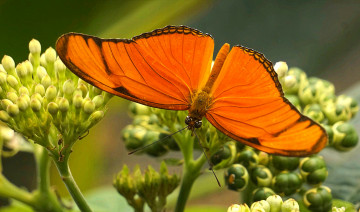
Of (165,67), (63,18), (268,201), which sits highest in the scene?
(63,18)

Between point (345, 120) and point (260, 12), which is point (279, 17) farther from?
point (345, 120)

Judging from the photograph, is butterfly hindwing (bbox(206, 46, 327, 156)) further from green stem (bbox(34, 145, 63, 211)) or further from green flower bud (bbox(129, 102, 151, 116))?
green stem (bbox(34, 145, 63, 211))

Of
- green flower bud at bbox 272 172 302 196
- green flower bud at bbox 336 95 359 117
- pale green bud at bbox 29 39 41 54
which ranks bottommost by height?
green flower bud at bbox 272 172 302 196

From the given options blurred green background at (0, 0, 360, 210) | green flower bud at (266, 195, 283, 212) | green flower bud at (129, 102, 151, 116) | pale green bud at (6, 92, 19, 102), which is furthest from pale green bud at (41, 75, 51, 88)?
blurred green background at (0, 0, 360, 210)

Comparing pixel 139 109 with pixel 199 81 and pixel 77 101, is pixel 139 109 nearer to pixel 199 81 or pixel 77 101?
pixel 199 81

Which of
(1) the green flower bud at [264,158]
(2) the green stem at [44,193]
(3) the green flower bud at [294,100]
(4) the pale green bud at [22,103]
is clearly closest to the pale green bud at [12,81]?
(4) the pale green bud at [22,103]

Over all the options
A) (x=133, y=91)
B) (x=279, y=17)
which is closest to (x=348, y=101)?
(x=133, y=91)

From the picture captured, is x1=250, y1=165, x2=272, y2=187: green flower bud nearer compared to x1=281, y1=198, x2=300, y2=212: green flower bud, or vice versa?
x1=281, y1=198, x2=300, y2=212: green flower bud
